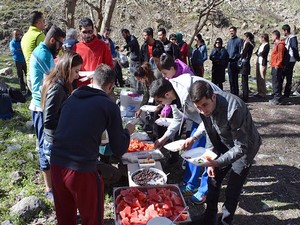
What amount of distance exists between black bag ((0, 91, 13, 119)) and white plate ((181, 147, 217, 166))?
14.9 feet

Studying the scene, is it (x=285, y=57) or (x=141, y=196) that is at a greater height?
(x=285, y=57)

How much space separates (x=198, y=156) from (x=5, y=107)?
4.72m

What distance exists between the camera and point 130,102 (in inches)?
230

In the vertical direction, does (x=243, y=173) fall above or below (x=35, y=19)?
below

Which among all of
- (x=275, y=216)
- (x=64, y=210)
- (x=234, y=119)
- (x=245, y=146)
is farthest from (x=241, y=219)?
(x=64, y=210)

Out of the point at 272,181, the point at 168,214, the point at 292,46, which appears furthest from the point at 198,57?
the point at 168,214

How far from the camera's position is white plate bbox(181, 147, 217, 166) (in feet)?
9.71

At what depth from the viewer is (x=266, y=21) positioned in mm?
17781

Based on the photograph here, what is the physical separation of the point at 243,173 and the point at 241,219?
3.06ft

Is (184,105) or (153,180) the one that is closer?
(153,180)

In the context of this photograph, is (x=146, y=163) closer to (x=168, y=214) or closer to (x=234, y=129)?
(x=168, y=214)

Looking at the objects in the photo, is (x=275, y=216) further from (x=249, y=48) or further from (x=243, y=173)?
(x=249, y=48)

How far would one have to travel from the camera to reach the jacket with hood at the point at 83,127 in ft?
7.65

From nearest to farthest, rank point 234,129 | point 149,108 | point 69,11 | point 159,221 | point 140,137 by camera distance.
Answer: point 159,221 < point 234,129 < point 140,137 < point 149,108 < point 69,11
